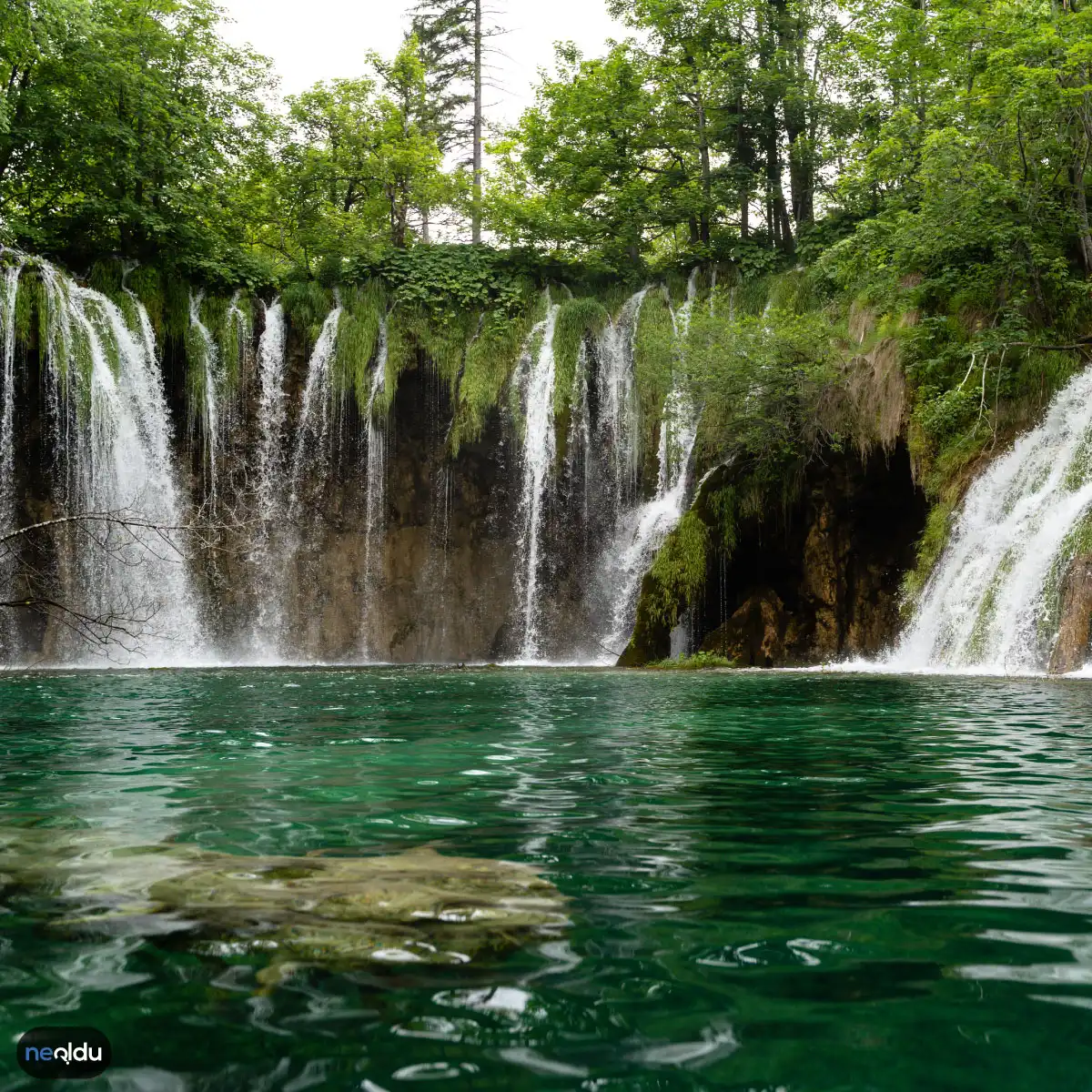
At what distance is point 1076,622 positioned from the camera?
1224 centimetres

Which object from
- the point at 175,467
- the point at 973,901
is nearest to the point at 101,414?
the point at 175,467

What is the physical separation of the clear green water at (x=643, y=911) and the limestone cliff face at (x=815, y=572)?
1166 centimetres

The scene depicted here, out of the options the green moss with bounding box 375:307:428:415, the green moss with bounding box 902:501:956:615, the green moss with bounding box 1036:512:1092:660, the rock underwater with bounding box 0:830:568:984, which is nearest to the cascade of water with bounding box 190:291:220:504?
the green moss with bounding box 375:307:428:415

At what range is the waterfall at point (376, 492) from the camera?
25828 mm

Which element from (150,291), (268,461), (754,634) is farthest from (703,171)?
(150,291)

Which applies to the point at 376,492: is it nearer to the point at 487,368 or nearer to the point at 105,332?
the point at 487,368

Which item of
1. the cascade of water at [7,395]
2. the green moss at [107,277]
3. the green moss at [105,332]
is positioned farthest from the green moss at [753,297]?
the cascade of water at [7,395]

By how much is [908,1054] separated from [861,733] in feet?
17.4

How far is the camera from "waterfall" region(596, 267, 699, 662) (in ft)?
74.8

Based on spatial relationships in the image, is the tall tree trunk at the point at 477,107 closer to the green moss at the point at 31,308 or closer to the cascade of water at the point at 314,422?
the cascade of water at the point at 314,422

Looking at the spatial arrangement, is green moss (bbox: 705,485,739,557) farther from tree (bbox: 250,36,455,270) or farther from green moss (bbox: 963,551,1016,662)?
tree (bbox: 250,36,455,270)

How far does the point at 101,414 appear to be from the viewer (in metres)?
22.6

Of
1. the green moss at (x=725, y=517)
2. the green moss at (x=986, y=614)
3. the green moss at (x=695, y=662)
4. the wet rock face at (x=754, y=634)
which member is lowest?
the green moss at (x=695, y=662)

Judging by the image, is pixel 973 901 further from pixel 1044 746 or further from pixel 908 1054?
pixel 1044 746
